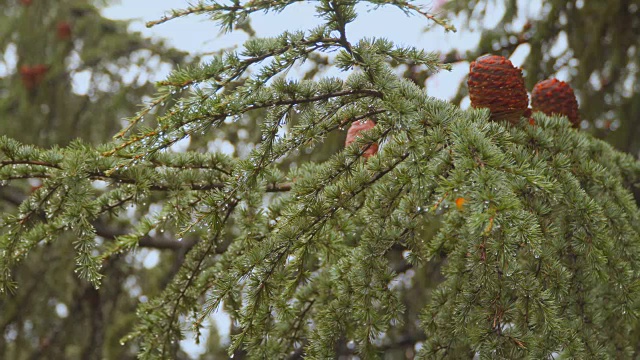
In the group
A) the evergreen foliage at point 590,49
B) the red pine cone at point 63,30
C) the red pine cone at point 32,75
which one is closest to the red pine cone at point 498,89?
the evergreen foliage at point 590,49

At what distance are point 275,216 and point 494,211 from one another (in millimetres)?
720

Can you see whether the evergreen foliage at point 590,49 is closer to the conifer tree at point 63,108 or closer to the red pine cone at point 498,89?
the red pine cone at point 498,89

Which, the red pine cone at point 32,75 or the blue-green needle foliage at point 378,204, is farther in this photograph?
the red pine cone at point 32,75

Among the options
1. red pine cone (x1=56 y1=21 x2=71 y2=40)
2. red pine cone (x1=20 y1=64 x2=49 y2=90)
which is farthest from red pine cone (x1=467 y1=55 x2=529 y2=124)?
red pine cone (x1=56 y1=21 x2=71 y2=40)

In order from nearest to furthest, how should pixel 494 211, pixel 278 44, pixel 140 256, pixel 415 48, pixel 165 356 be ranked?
pixel 494 211 → pixel 278 44 → pixel 415 48 → pixel 165 356 → pixel 140 256

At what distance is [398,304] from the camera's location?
1.34 m

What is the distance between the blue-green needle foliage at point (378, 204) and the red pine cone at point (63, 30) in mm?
3441

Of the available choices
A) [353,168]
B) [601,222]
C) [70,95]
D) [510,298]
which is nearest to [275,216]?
[353,168]

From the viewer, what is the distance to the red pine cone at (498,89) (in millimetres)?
1490

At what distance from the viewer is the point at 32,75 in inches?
171

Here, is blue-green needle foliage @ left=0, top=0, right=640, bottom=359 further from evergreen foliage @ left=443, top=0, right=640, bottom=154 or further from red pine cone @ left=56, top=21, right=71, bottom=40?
red pine cone @ left=56, top=21, right=71, bottom=40

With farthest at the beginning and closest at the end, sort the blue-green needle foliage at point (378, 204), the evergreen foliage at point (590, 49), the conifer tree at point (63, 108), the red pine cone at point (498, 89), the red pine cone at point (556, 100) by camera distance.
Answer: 1. the conifer tree at point (63, 108)
2. the evergreen foliage at point (590, 49)
3. the red pine cone at point (556, 100)
4. the red pine cone at point (498, 89)
5. the blue-green needle foliage at point (378, 204)

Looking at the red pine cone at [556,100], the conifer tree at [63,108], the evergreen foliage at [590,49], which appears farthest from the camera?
the conifer tree at [63,108]

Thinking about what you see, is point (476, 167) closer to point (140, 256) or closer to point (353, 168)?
point (353, 168)
